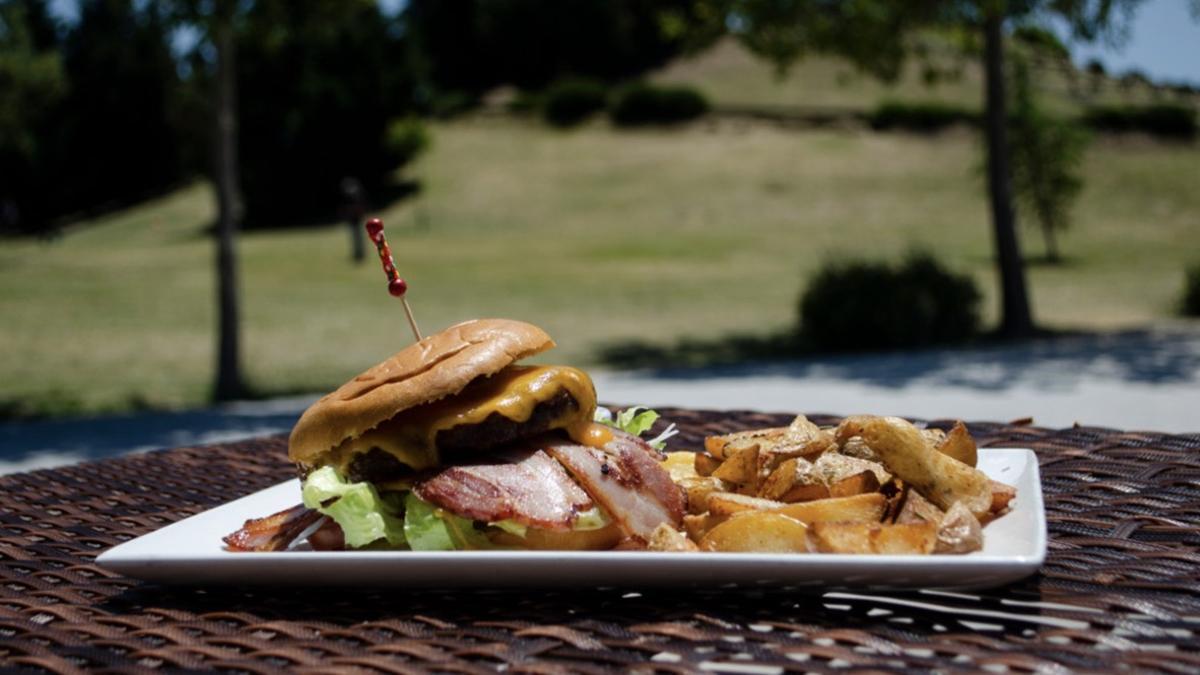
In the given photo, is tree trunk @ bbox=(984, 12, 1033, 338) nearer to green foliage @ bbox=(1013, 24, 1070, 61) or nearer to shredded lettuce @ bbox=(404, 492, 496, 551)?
green foliage @ bbox=(1013, 24, 1070, 61)

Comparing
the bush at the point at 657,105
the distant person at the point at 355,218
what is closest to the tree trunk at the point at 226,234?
the distant person at the point at 355,218

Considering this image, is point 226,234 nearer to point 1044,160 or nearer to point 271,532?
point 271,532

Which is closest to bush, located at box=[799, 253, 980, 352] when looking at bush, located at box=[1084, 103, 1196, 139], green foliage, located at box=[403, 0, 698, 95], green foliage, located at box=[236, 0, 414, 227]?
green foliage, located at box=[236, 0, 414, 227]

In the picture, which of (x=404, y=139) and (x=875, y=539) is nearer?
(x=875, y=539)

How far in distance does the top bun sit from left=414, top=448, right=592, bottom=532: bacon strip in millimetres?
145

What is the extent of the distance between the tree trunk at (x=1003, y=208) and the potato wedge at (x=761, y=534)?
1474cm

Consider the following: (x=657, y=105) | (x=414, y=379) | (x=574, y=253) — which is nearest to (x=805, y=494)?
(x=414, y=379)

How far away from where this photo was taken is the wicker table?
4.74ft

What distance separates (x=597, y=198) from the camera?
4350cm

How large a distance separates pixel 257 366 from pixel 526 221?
24.9 meters

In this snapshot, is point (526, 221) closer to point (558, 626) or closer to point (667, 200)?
point (667, 200)

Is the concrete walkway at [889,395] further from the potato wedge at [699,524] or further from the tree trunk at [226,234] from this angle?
the potato wedge at [699,524]

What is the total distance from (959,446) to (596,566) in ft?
2.70

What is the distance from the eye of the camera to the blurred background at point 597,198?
13.5 m
